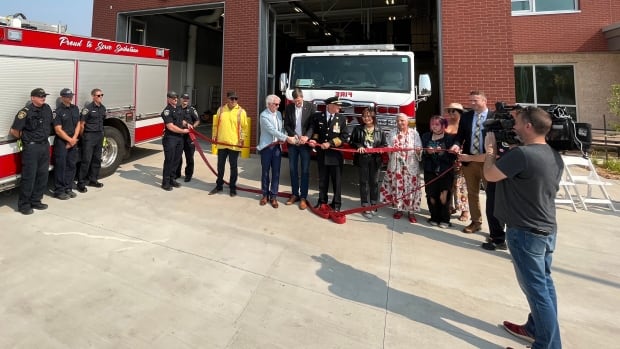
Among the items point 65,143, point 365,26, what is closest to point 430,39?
point 365,26

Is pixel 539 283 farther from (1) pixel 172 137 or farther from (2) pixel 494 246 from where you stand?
(1) pixel 172 137

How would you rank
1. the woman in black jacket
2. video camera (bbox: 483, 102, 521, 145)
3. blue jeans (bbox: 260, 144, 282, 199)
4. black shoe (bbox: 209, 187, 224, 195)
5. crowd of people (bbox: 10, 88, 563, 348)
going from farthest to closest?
1. black shoe (bbox: 209, 187, 224, 195)
2. blue jeans (bbox: 260, 144, 282, 199)
3. the woman in black jacket
4. crowd of people (bbox: 10, 88, 563, 348)
5. video camera (bbox: 483, 102, 521, 145)

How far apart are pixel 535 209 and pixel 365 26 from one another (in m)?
16.5

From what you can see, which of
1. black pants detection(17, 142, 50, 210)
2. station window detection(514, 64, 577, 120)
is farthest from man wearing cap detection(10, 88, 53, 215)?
station window detection(514, 64, 577, 120)

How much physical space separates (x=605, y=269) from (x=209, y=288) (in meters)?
4.34

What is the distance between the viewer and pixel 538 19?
506 inches

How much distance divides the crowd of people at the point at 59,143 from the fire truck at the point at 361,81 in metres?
3.50

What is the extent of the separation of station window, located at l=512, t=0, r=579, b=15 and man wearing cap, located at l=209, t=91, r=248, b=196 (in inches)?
486

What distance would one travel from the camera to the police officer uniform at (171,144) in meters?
6.38

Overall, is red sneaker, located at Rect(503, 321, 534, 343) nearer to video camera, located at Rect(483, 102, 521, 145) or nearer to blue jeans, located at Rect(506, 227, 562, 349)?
blue jeans, located at Rect(506, 227, 562, 349)

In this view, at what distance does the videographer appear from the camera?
2293mm

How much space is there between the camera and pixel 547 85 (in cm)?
1325

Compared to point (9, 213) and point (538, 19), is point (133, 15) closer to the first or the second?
point (9, 213)

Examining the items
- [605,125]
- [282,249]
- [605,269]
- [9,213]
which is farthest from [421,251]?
[605,125]
